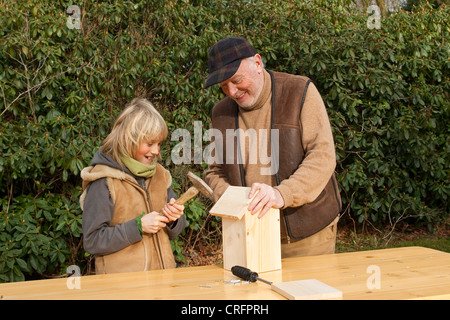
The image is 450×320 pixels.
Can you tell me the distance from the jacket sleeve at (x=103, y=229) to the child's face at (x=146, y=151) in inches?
Result: 10.6

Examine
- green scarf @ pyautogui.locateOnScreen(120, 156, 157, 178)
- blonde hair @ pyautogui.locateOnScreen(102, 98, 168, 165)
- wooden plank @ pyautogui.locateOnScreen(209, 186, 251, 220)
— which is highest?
blonde hair @ pyautogui.locateOnScreen(102, 98, 168, 165)

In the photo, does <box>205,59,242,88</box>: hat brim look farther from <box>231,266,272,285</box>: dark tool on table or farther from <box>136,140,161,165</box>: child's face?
<box>231,266,272,285</box>: dark tool on table

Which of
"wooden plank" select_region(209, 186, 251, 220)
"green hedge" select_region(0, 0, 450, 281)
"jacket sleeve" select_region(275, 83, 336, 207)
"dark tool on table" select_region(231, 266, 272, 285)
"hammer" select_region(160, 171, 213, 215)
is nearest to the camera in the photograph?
"dark tool on table" select_region(231, 266, 272, 285)

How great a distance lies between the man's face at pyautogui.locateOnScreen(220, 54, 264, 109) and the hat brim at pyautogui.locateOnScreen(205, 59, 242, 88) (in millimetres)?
29

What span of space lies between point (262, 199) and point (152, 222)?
2.14 ft

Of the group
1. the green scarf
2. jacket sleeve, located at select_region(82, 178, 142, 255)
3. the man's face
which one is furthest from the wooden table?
the man's face

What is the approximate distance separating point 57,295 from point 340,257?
1387mm

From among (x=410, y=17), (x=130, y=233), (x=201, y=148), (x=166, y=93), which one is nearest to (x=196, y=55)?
(x=166, y=93)

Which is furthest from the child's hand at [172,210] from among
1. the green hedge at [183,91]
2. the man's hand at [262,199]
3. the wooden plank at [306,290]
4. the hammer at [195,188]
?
the green hedge at [183,91]

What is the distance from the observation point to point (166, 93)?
525 cm

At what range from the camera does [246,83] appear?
263cm

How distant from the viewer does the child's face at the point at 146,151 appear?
2.66 meters

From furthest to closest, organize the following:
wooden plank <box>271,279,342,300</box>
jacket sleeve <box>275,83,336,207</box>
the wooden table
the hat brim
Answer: the hat brim < jacket sleeve <box>275,83,336,207</box> < the wooden table < wooden plank <box>271,279,342,300</box>

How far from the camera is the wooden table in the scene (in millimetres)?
1846
